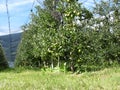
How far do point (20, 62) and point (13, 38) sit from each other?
4.28 m

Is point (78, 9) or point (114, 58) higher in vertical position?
point (78, 9)

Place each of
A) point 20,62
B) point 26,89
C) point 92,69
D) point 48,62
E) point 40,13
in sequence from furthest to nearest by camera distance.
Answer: point 20,62 < point 48,62 < point 40,13 < point 92,69 < point 26,89

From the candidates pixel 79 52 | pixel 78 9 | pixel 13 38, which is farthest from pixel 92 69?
pixel 13 38

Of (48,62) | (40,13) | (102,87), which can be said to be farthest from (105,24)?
(102,87)

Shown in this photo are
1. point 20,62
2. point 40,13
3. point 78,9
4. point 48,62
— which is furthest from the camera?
point 20,62

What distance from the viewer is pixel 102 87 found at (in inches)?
293

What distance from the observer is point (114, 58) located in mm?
17578

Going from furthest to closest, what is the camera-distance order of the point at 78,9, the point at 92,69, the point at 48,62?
1. the point at 48,62
2. the point at 92,69
3. the point at 78,9

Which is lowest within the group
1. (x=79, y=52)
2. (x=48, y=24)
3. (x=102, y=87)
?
(x=102, y=87)

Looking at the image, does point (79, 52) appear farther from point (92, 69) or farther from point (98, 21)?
point (98, 21)

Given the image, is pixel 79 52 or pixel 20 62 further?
pixel 20 62

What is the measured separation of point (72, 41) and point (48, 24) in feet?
6.04

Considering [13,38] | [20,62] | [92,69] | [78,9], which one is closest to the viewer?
[78,9]

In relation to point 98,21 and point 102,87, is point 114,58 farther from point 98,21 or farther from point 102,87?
point 102,87
